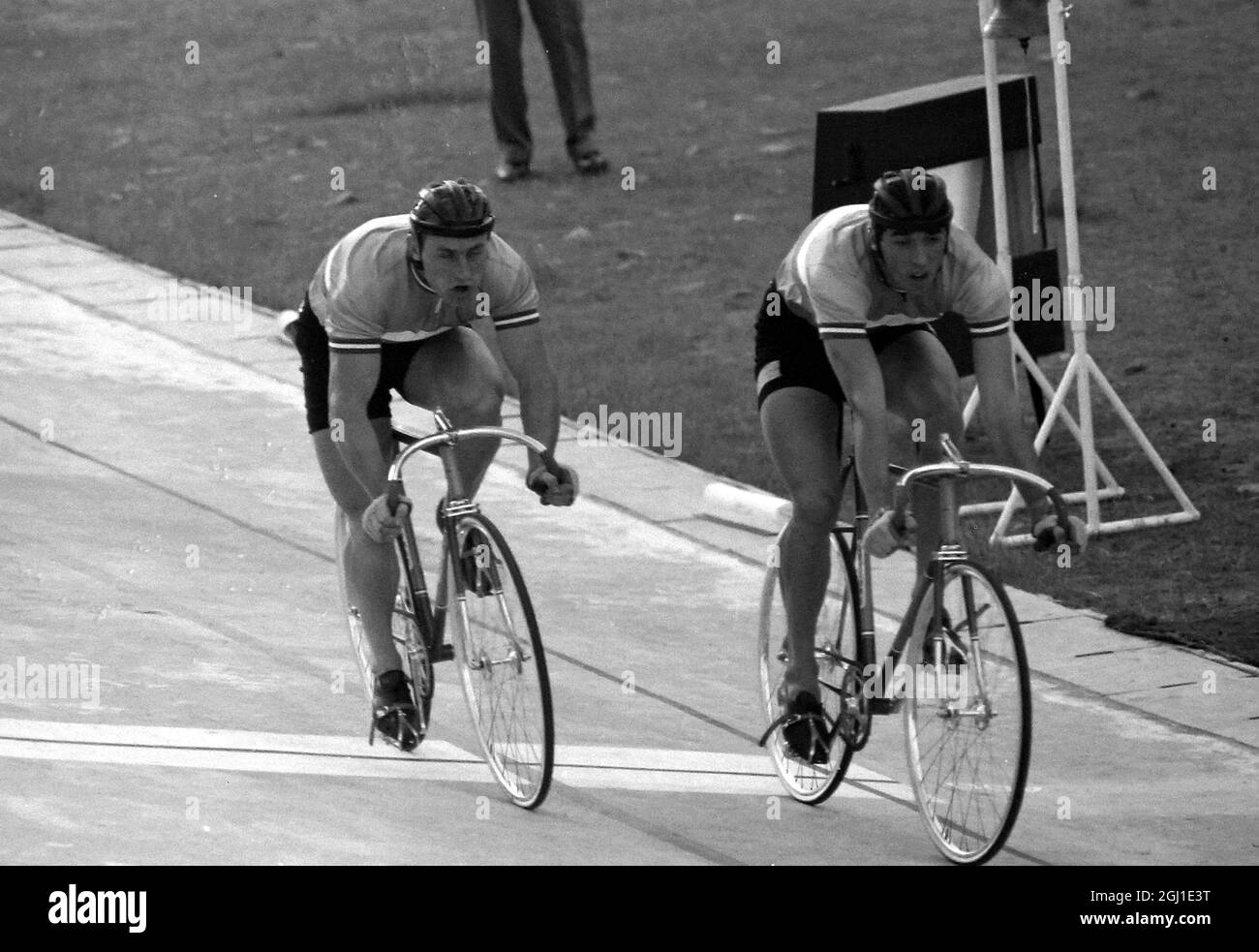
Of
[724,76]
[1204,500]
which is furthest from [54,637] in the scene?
[724,76]

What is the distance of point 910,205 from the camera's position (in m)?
5.86

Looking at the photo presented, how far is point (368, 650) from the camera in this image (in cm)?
707

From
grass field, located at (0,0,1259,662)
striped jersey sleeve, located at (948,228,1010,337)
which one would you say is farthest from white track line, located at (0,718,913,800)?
grass field, located at (0,0,1259,662)

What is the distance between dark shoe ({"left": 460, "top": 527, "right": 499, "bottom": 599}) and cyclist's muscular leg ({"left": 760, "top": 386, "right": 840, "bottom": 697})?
2.78ft

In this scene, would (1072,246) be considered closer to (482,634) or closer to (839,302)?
(839,302)

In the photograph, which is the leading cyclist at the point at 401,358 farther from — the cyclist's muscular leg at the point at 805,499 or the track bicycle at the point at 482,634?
the cyclist's muscular leg at the point at 805,499

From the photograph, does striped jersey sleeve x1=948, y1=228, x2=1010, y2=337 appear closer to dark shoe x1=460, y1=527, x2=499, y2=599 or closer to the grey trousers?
dark shoe x1=460, y1=527, x2=499, y2=599

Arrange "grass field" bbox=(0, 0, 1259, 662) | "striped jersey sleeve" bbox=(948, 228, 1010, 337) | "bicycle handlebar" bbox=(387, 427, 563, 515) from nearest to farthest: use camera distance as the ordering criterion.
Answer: "striped jersey sleeve" bbox=(948, 228, 1010, 337)
"bicycle handlebar" bbox=(387, 427, 563, 515)
"grass field" bbox=(0, 0, 1259, 662)

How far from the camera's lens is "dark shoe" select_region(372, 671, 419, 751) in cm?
674

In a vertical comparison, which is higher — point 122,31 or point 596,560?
point 122,31

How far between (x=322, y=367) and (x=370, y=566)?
0.62 metres

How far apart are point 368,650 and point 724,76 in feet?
43.3
